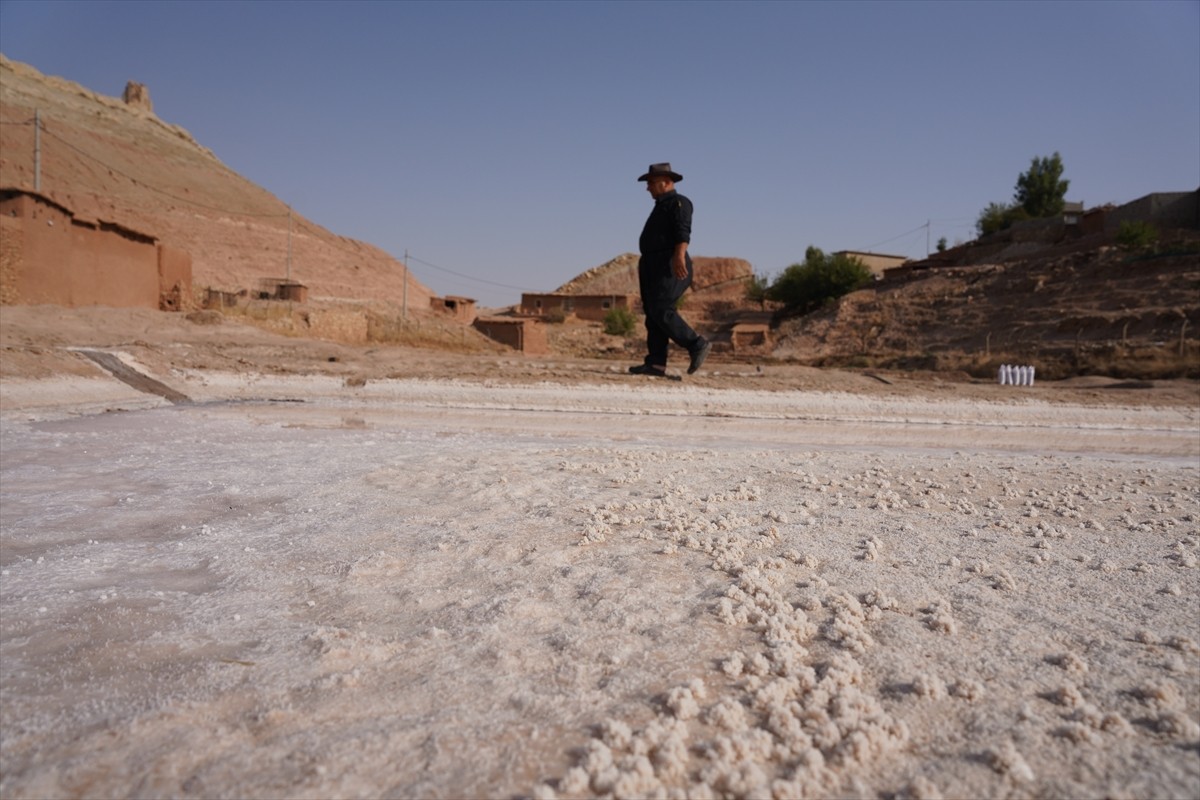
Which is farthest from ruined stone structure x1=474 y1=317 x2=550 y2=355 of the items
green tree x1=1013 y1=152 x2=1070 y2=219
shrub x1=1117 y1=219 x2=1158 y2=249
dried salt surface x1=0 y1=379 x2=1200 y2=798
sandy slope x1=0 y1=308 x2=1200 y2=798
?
green tree x1=1013 y1=152 x2=1070 y2=219

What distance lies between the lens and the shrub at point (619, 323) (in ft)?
137

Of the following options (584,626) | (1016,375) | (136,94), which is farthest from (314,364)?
(136,94)

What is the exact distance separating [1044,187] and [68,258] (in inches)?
2451

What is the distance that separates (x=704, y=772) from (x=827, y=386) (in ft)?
26.6

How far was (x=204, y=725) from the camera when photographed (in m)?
1.23

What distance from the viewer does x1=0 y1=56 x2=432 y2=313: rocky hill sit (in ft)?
132

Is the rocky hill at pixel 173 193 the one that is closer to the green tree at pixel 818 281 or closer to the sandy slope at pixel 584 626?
the green tree at pixel 818 281

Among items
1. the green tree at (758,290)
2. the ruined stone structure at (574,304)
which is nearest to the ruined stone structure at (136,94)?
the ruined stone structure at (574,304)

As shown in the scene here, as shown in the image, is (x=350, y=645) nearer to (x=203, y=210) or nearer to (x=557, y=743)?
(x=557, y=743)

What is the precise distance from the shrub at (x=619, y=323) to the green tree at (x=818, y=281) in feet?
33.8

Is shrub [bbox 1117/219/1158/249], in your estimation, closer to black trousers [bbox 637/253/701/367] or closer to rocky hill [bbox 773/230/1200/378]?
rocky hill [bbox 773/230/1200/378]

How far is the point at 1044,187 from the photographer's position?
54.8 metres

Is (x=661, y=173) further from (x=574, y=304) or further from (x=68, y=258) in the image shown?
(x=574, y=304)

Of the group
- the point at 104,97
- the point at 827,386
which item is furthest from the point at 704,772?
the point at 104,97
